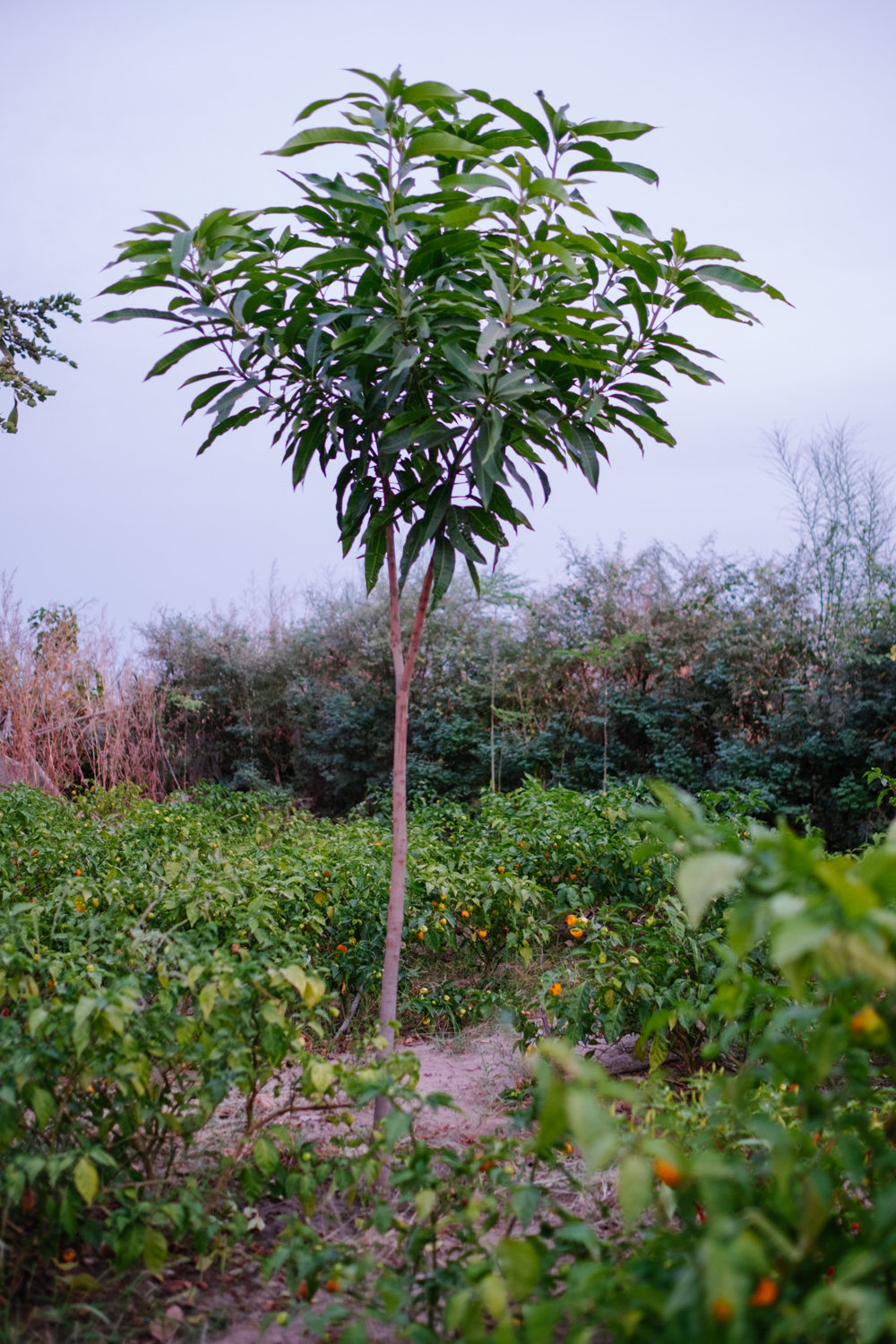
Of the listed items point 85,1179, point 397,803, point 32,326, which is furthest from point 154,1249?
point 32,326

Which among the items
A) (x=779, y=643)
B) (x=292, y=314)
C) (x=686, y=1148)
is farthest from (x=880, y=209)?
(x=686, y=1148)

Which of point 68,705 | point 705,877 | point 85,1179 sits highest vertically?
point 68,705

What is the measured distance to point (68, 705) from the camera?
24.5 feet

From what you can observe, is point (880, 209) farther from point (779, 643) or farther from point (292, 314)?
point (292, 314)

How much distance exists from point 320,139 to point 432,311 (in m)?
0.39

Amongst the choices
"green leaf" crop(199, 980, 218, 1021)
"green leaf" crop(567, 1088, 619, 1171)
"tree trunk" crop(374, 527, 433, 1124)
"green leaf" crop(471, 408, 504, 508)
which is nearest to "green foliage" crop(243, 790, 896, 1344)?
"green leaf" crop(567, 1088, 619, 1171)

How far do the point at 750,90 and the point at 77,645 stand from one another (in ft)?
24.2

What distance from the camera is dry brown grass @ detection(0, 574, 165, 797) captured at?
7.02 m

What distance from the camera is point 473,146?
1534 mm

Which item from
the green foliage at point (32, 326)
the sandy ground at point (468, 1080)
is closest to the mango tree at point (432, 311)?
the sandy ground at point (468, 1080)

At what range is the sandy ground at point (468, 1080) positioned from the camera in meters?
2.16

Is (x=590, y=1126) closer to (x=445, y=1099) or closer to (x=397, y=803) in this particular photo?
(x=445, y=1099)

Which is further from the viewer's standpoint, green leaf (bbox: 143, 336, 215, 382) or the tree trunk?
the tree trunk

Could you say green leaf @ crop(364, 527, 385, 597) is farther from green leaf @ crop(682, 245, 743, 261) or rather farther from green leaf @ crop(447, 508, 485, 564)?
green leaf @ crop(682, 245, 743, 261)
